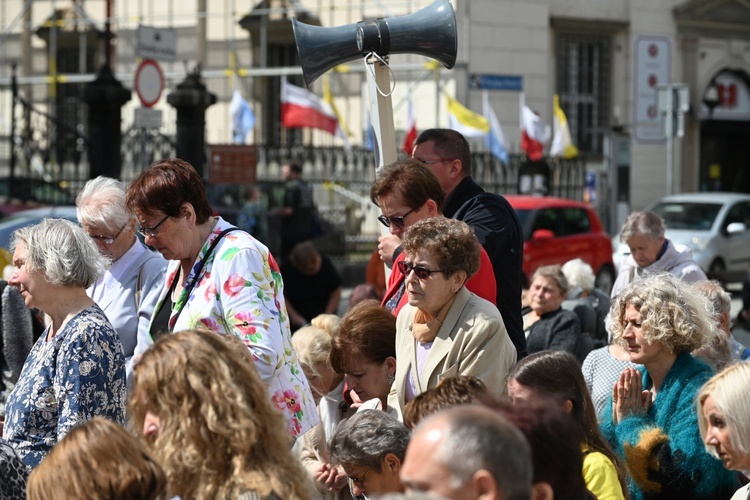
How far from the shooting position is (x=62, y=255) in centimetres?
454

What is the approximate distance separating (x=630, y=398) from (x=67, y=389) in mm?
2172

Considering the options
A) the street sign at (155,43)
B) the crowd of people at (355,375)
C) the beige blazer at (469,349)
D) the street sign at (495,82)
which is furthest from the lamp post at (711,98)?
the beige blazer at (469,349)

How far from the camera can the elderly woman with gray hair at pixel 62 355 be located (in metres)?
4.29

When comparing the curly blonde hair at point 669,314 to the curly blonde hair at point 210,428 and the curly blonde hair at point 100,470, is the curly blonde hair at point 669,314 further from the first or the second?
the curly blonde hair at point 100,470

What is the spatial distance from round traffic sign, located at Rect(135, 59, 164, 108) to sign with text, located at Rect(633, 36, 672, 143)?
1462cm

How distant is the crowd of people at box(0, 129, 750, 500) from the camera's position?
10.2ft

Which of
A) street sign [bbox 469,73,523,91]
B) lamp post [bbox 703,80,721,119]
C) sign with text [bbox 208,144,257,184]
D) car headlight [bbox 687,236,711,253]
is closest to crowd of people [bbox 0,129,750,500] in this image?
sign with text [bbox 208,144,257,184]

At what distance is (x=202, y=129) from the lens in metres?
16.8

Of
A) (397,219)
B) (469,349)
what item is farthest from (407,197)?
(469,349)

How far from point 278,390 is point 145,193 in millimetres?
909

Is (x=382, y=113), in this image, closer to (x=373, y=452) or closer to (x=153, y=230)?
(x=153, y=230)

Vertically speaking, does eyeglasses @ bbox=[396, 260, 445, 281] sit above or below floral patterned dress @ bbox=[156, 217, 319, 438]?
above

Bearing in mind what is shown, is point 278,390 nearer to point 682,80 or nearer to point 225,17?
point 225,17

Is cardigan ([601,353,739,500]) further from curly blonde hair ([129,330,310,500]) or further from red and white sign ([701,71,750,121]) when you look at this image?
red and white sign ([701,71,750,121])
